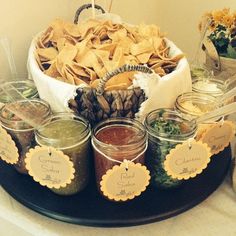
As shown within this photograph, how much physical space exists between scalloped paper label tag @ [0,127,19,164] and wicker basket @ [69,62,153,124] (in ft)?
0.37

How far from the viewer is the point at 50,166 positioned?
1.74 ft

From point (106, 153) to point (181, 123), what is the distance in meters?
0.14

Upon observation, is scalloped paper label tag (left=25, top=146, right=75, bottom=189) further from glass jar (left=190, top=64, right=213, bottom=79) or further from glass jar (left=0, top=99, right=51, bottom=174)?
glass jar (left=190, top=64, right=213, bottom=79)

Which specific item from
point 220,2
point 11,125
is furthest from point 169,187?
point 220,2

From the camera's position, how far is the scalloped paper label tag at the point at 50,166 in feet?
1.71

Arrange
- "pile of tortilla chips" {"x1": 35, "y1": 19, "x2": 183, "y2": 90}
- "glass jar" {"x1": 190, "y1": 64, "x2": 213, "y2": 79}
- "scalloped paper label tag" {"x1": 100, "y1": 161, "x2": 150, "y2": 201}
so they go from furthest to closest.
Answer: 1. "glass jar" {"x1": 190, "y1": 64, "x2": 213, "y2": 79}
2. "pile of tortilla chips" {"x1": 35, "y1": 19, "x2": 183, "y2": 90}
3. "scalloped paper label tag" {"x1": 100, "y1": 161, "x2": 150, "y2": 201}

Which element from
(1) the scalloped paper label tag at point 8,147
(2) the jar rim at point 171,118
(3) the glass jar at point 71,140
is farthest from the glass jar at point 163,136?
(1) the scalloped paper label tag at point 8,147

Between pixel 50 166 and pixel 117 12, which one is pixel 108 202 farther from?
pixel 117 12

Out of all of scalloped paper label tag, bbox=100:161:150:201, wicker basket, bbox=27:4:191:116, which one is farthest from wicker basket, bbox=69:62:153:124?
scalloped paper label tag, bbox=100:161:150:201

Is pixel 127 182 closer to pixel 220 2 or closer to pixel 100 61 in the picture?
pixel 100 61

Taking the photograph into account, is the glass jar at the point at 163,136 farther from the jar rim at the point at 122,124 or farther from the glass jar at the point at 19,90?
the glass jar at the point at 19,90

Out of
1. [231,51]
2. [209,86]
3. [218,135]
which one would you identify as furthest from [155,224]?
[231,51]

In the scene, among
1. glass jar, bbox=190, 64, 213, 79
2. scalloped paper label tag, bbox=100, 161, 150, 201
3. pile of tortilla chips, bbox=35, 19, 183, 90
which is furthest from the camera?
glass jar, bbox=190, 64, 213, 79

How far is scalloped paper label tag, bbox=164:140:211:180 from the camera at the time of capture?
1.75ft
